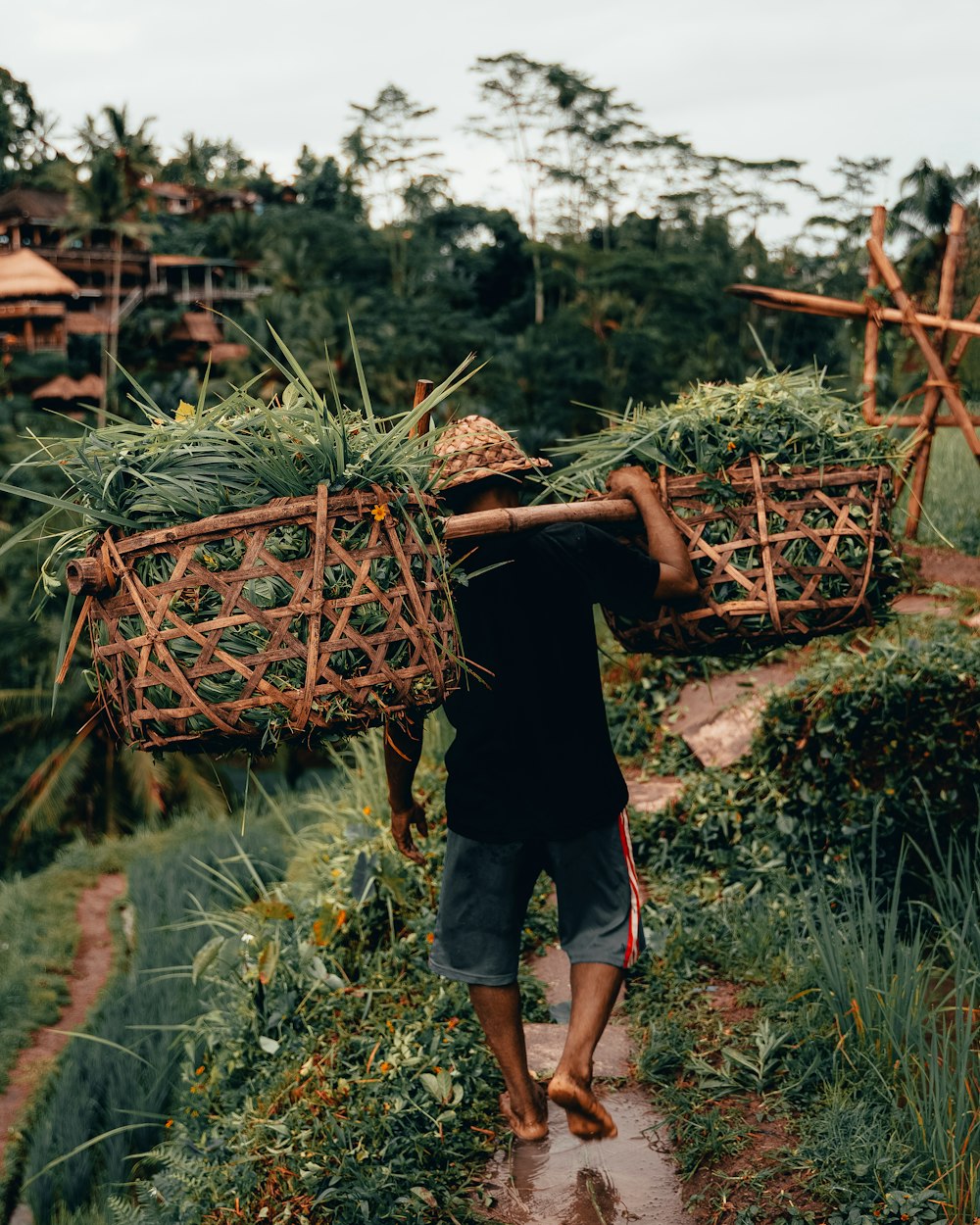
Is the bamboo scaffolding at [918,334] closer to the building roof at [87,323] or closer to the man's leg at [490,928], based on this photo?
the man's leg at [490,928]

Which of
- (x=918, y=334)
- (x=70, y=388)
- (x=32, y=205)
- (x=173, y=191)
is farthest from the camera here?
(x=173, y=191)

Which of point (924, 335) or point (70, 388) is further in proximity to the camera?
point (70, 388)

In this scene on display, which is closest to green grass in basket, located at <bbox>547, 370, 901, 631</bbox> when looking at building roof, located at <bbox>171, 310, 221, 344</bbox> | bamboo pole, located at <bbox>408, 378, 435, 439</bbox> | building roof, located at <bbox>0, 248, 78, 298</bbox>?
bamboo pole, located at <bbox>408, 378, 435, 439</bbox>

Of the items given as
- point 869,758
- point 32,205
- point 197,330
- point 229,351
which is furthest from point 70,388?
point 869,758

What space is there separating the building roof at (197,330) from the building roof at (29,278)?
3.42 meters

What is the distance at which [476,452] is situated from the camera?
231cm

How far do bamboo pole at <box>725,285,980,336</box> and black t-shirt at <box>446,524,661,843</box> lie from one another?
1.84 metres

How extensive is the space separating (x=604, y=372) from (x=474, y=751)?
77.9 ft

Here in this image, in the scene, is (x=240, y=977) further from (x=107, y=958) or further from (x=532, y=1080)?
(x=107, y=958)

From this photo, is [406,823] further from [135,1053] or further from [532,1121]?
[135,1053]

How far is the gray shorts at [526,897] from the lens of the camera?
8.26 feet

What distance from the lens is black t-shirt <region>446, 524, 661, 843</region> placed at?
7.75ft

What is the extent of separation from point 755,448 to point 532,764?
0.86 metres

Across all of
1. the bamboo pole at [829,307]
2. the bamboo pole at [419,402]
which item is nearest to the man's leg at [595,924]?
the bamboo pole at [419,402]
